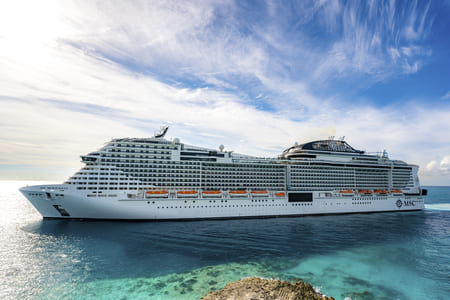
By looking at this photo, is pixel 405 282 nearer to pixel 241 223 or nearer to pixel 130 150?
pixel 241 223

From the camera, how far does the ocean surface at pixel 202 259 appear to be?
1291cm

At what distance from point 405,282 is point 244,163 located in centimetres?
2594

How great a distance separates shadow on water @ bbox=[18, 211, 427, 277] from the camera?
1758 cm

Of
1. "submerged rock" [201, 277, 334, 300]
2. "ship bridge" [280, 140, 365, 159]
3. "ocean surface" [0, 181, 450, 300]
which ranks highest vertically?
"ship bridge" [280, 140, 365, 159]

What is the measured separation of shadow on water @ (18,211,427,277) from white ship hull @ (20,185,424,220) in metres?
1.28

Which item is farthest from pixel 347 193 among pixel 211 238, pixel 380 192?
pixel 211 238

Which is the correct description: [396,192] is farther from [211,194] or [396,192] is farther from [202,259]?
[202,259]

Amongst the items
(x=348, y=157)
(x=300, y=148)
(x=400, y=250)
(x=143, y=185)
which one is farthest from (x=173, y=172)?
(x=348, y=157)

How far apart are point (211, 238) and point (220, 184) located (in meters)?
13.7

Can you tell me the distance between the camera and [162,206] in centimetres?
2889

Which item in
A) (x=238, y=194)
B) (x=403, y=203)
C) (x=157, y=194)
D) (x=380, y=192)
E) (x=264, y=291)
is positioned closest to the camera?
(x=264, y=291)

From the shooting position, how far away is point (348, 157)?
4438cm

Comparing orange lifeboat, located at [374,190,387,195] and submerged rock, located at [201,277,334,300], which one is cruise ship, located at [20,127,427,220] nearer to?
orange lifeboat, located at [374,190,387,195]

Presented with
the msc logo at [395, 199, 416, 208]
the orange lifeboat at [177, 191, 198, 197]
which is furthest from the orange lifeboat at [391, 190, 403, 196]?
the orange lifeboat at [177, 191, 198, 197]
